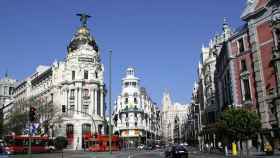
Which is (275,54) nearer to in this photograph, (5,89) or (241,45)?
(241,45)

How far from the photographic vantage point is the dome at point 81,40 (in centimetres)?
9756

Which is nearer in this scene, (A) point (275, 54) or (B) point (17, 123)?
(A) point (275, 54)

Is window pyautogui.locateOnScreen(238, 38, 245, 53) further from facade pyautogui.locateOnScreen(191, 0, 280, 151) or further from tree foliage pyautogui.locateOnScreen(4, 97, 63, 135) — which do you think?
tree foliage pyautogui.locateOnScreen(4, 97, 63, 135)

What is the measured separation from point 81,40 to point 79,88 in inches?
567

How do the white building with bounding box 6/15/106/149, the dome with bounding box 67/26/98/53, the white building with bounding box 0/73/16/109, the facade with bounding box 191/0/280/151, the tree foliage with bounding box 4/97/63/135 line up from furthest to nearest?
1. the white building with bounding box 0/73/16/109
2. the dome with bounding box 67/26/98/53
3. the white building with bounding box 6/15/106/149
4. the tree foliage with bounding box 4/97/63/135
5. the facade with bounding box 191/0/280/151

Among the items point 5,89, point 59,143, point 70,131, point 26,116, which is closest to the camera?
point 26,116

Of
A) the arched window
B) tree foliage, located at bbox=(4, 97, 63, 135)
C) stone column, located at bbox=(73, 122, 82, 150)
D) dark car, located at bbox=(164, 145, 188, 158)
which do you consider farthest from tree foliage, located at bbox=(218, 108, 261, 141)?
the arched window

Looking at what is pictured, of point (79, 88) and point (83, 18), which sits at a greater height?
point (83, 18)

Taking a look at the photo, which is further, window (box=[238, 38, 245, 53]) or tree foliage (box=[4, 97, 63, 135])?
tree foliage (box=[4, 97, 63, 135])

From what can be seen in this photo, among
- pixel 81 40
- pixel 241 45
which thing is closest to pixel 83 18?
pixel 81 40

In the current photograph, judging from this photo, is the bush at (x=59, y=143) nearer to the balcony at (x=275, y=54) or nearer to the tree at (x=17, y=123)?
the tree at (x=17, y=123)

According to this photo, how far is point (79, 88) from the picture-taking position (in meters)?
92.0

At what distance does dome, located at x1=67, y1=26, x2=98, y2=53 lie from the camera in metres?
97.6

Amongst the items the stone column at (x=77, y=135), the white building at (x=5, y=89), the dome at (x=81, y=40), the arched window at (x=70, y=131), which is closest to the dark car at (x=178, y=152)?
the stone column at (x=77, y=135)
